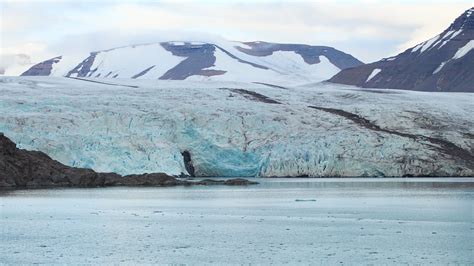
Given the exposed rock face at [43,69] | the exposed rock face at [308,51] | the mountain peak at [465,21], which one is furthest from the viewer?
the exposed rock face at [43,69]

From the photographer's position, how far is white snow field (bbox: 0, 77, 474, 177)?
39.9m

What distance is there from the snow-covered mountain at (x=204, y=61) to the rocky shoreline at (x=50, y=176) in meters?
98.5

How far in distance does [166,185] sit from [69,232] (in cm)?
1740

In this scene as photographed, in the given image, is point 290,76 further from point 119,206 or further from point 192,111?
point 119,206

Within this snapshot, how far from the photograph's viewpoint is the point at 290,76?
13350 cm

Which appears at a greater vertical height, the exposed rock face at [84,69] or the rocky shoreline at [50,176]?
the exposed rock face at [84,69]

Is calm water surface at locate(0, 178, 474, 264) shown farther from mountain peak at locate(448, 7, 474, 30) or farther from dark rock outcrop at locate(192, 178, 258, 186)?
mountain peak at locate(448, 7, 474, 30)

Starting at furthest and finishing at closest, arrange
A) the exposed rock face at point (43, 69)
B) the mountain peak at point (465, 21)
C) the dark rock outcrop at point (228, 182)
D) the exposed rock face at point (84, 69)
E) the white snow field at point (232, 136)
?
the exposed rock face at point (43, 69) → the exposed rock face at point (84, 69) → the mountain peak at point (465, 21) → the dark rock outcrop at point (228, 182) → the white snow field at point (232, 136)

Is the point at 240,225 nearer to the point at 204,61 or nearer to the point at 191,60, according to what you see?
the point at 204,61

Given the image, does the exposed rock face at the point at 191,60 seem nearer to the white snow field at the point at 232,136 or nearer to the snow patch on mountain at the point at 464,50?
the snow patch on mountain at the point at 464,50

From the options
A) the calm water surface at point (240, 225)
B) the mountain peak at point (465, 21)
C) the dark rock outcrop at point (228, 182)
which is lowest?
the dark rock outcrop at point (228, 182)

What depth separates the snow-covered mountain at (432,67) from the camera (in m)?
120

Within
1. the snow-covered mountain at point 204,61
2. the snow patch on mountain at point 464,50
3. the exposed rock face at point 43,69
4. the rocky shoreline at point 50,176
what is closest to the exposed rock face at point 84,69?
the snow-covered mountain at point 204,61

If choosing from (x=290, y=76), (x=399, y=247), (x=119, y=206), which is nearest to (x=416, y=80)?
(x=290, y=76)
